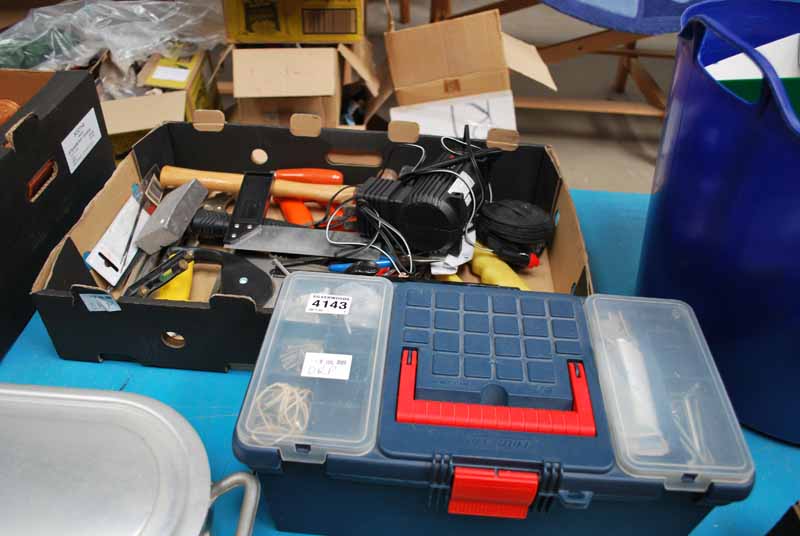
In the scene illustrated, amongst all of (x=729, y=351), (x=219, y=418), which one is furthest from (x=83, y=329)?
(x=729, y=351)

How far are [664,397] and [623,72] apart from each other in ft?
5.98

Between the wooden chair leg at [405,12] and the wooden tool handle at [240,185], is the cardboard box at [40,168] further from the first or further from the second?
the wooden chair leg at [405,12]

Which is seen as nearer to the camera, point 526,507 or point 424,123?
point 526,507

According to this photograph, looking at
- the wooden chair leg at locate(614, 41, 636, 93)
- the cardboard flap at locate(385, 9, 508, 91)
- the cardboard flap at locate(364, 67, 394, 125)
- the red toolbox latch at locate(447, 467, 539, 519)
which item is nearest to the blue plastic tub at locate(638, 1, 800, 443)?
the red toolbox latch at locate(447, 467, 539, 519)

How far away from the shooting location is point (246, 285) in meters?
0.68

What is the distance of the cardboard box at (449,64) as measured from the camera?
109cm

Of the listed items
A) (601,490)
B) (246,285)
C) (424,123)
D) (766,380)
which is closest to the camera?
(601,490)

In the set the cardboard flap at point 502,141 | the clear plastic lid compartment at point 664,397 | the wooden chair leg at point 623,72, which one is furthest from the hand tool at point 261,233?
the wooden chair leg at point 623,72

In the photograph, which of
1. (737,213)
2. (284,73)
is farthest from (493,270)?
(284,73)

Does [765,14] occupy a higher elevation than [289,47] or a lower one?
higher

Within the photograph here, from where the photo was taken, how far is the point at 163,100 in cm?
107

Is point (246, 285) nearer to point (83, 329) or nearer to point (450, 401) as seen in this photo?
point (83, 329)

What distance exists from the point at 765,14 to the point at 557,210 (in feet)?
1.04

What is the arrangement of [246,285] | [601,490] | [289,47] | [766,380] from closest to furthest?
[601,490]
[766,380]
[246,285]
[289,47]
